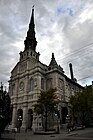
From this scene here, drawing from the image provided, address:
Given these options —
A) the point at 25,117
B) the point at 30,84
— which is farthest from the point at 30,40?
the point at 25,117

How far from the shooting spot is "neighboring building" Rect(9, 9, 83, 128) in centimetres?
4344

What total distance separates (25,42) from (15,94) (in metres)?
21.5

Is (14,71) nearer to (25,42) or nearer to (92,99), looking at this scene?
(25,42)

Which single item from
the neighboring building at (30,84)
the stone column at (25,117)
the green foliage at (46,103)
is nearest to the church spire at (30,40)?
the neighboring building at (30,84)

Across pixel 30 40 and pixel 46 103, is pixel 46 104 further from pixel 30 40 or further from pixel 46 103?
pixel 30 40

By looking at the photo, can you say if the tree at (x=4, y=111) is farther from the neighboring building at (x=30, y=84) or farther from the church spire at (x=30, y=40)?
the church spire at (x=30, y=40)

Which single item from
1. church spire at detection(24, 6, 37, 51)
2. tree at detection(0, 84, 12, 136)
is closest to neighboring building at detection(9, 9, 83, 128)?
church spire at detection(24, 6, 37, 51)

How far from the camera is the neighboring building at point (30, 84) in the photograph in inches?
1710

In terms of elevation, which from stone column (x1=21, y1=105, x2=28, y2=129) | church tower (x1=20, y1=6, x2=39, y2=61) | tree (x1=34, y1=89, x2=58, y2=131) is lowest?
stone column (x1=21, y1=105, x2=28, y2=129)

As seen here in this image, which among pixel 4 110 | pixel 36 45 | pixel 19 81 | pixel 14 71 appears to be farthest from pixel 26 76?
pixel 4 110

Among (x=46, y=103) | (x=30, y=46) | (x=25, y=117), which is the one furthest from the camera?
(x=30, y=46)

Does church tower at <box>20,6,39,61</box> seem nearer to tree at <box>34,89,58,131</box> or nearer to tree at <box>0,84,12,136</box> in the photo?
tree at <box>34,89,58,131</box>

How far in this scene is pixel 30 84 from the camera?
47.5 meters

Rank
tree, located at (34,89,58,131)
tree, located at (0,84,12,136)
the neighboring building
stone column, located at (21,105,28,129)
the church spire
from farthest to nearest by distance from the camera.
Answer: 1. the church spire
2. the neighboring building
3. stone column, located at (21,105,28,129)
4. tree, located at (34,89,58,131)
5. tree, located at (0,84,12,136)
